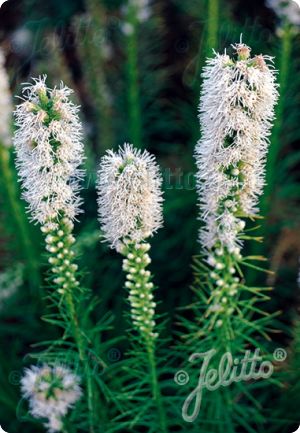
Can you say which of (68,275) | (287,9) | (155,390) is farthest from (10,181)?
(287,9)

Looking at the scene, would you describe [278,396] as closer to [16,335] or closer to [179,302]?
[179,302]

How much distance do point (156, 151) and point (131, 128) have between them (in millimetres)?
207

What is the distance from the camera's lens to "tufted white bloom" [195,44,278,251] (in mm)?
1363

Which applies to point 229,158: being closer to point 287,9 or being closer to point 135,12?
point 287,9

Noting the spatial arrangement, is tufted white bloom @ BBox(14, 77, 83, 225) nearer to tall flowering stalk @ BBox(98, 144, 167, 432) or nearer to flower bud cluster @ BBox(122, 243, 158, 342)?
tall flowering stalk @ BBox(98, 144, 167, 432)

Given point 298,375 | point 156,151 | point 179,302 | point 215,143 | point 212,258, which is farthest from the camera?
point 156,151

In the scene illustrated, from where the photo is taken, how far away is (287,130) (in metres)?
2.09

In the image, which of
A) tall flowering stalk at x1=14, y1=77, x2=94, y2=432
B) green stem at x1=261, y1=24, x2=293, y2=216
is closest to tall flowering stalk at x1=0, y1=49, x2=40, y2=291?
tall flowering stalk at x1=14, y1=77, x2=94, y2=432

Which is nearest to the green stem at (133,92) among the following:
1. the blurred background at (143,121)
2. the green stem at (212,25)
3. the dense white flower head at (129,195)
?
the blurred background at (143,121)

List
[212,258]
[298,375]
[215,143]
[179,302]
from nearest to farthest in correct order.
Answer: [215,143] → [212,258] → [298,375] → [179,302]

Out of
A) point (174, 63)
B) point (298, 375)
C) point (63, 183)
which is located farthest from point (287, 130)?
point (63, 183)

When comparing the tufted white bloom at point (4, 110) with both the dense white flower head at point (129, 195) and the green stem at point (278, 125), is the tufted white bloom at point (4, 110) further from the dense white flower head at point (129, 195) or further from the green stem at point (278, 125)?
the green stem at point (278, 125)

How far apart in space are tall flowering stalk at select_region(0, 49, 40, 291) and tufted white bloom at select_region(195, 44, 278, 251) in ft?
2.24

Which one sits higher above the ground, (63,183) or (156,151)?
(156,151)
